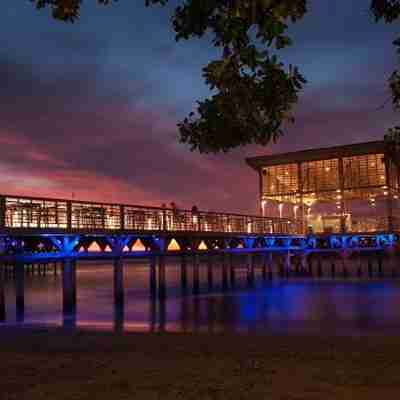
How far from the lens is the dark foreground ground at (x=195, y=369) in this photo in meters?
7.88

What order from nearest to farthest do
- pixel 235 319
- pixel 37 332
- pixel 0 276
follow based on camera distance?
pixel 37 332
pixel 0 276
pixel 235 319

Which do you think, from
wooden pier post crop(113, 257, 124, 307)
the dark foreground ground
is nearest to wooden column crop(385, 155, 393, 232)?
wooden pier post crop(113, 257, 124, 307)

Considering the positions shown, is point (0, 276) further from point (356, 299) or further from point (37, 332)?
point (356, 299)

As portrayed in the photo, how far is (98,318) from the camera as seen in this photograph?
2516 cm

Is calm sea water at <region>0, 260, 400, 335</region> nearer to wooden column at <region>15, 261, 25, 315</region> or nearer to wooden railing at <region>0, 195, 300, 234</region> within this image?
wooden column at <region>15, 261, 25, 315</region>

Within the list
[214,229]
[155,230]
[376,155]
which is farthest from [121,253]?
[376,155]

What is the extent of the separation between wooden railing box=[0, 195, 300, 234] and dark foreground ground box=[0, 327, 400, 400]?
9059mm

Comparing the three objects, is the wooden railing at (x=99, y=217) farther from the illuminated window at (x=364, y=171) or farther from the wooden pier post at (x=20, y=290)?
the illuminated window at (x=364, y=171)

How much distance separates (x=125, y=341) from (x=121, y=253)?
13.8 meters

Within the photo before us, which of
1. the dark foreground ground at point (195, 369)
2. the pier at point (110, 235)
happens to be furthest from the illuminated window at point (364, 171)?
the dark foreground ground at point (195, 369)

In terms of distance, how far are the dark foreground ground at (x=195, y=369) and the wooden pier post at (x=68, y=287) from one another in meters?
10.9

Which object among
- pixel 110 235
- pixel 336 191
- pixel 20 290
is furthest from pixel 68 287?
pixel 336 191

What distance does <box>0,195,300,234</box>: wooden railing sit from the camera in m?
22.0

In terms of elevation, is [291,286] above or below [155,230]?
below
